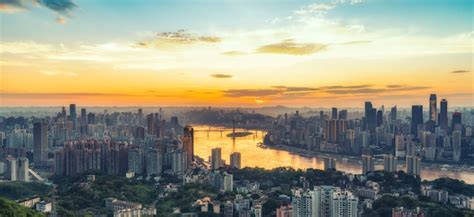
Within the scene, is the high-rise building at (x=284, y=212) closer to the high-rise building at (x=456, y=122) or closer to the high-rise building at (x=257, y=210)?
the high-rise building at (x=257, y=210)

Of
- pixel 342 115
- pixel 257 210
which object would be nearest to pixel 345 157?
pixel 342 115

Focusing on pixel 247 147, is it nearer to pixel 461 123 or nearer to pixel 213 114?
pixel 213 114

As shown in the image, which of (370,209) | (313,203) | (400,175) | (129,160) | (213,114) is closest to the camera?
(313,203)

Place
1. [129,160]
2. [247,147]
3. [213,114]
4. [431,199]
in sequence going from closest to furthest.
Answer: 1. [431,199]
2. [129,160]
3. [213,114]
4. [247,147]

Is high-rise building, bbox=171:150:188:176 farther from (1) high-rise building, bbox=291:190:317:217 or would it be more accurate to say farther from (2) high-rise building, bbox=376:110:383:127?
(2) high-rise building, bbox=376:110:383:127

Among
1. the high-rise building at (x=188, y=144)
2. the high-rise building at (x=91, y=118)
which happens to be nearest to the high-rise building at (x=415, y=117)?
the high-rise building at (x=188, y=144)

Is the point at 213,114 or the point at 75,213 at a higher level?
the point at 213,114

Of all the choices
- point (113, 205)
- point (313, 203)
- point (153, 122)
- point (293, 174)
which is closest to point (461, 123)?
point (293, 174)

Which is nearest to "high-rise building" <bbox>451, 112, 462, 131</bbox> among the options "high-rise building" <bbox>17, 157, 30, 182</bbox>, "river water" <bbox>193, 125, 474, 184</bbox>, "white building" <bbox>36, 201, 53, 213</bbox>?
"river water" <bbox>193, 125, 474, 184</bbox>
